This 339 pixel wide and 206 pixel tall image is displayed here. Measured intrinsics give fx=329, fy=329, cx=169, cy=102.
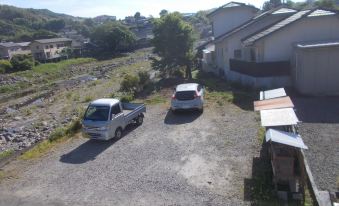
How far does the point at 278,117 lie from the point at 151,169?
513 cm

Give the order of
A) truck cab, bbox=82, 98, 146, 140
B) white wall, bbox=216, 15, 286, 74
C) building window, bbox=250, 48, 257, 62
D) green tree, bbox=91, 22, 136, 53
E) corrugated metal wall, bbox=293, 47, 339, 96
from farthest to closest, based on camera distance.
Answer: green tree, bbox=91, 22, 136, 53
white wall, bbox=216, 15, 286, 74
building window, bbox=250, 48, 257, 62
corrugated metal wall, bbox=293, 47, 339, 96
truck cab, bbox=82, 98, 146, 140

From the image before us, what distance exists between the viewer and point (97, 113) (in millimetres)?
16500

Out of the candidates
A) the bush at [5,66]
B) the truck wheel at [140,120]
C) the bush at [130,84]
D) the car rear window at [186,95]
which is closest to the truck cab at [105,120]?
the truck wheel at [140,120]

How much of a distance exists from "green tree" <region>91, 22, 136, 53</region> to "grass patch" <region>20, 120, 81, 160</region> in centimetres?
7267

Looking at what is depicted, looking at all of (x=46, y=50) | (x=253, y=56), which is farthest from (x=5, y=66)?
(x=253, y=56)

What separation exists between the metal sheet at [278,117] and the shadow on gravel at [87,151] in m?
7.61

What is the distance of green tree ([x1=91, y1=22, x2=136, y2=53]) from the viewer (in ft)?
292

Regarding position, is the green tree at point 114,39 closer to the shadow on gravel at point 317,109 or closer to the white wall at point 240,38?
the white wall at point 240,38

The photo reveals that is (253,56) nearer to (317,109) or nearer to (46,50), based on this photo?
(317,109)

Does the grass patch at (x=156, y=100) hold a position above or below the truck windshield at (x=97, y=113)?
below

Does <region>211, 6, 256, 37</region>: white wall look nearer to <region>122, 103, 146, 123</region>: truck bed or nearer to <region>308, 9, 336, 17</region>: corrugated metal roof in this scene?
<region>308, 9, 336, 17</region>: corrugated metal roof

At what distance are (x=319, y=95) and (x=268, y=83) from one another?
400 centimetres

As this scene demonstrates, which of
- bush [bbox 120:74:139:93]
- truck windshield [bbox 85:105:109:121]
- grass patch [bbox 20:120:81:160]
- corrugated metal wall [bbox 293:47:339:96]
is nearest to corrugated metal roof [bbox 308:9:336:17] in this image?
corrugated metal wall [bbox 293:47:339:96]

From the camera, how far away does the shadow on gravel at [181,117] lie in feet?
61.5
